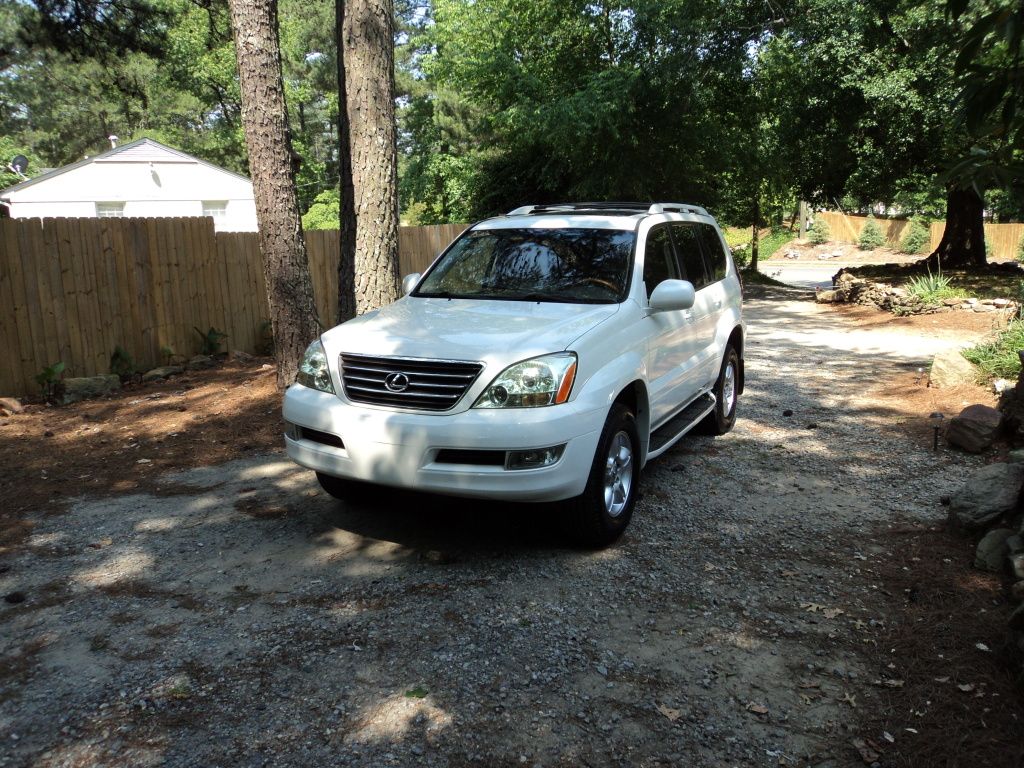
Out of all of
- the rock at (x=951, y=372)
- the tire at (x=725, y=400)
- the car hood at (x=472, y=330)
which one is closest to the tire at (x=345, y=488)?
the car hood at (x=472, y=330)

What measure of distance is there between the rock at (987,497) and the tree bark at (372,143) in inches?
201

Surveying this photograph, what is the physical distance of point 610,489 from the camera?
16.1 ft

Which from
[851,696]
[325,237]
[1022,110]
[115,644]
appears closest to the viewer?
[1022,110]

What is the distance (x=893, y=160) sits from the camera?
682 inches

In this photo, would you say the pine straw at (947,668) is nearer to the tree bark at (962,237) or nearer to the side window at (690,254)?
the side window at (690,254)

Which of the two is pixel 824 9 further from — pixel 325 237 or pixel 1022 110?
pixel 1022 110

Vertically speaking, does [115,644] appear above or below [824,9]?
below

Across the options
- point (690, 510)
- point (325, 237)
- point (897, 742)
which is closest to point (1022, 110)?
point (897, 742)

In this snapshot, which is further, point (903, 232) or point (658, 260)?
point (903, 232)

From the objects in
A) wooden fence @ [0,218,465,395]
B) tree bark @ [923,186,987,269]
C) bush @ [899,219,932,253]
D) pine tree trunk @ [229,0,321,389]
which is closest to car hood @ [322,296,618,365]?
pine tree trunk @ [229,0,321,389]

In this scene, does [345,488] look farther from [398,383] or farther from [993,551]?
[993,551]

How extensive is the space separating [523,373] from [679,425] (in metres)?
2.09

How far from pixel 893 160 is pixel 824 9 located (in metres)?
3.52

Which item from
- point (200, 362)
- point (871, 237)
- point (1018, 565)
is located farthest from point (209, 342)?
point (871, 237)
